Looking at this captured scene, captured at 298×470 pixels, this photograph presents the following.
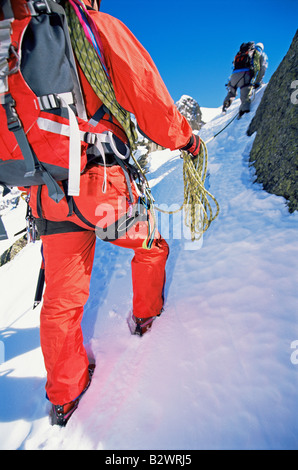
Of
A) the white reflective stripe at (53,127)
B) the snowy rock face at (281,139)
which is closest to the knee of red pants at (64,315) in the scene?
the white reflective stripe at (53,127)

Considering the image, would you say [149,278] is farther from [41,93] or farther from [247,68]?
[247,68]

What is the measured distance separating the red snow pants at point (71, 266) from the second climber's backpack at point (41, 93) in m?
0.17

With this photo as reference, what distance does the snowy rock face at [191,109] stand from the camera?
100 ft

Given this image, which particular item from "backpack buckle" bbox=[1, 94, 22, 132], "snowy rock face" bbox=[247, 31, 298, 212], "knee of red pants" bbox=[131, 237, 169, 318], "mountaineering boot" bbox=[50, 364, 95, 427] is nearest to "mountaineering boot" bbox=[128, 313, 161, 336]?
"knee of red pants" bbox=[131, 237, 169, 318]

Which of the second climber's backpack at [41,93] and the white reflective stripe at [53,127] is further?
the white reflective stripe at [53,127]

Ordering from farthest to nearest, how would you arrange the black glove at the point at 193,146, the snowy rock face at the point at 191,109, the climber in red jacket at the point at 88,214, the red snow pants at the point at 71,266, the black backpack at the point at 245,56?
the snowy rock face at the point at 191,109, the black backpack at the point at 245,56, the black glove at the point at 193,146, the red snow pants at the point at 71,266, the climber in red jacket at the point at 88,214

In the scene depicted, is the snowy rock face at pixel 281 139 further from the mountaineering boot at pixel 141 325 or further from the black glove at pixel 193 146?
the mountaineering boot at pixel 141 325

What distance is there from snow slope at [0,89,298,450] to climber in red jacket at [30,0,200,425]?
0.90ft

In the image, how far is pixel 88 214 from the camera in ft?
4.17

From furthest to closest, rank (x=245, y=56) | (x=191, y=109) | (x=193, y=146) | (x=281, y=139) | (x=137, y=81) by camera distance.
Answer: (x=191, y=109)
(x=245, y=56)
(x=281, y=139)
(x=193, y=146)
(x=137, y=81)

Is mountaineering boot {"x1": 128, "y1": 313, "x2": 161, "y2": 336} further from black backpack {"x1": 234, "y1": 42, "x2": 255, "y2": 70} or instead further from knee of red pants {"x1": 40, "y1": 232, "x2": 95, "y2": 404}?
black backpack {"x1": 234, "y1": 42, "x2": 255, "y2": 70}

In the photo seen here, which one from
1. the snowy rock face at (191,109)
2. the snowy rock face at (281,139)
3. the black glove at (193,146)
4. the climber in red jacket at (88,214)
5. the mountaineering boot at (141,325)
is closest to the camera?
the climber in red jacket at (88,214)

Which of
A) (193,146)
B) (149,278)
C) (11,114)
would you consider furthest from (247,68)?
(11,114)

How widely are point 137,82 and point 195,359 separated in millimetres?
1698
